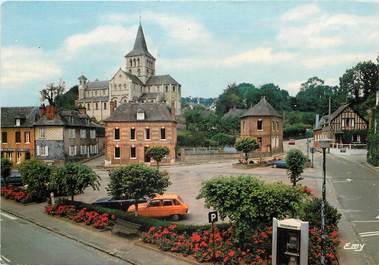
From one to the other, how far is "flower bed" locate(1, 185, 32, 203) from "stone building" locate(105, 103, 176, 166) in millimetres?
4991

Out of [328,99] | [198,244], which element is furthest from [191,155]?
[198,244]

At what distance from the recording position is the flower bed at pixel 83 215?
14.6 metres

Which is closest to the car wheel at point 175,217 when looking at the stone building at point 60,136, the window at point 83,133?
the stone building at point 60,136

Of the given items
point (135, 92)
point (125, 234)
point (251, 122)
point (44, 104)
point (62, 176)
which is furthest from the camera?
point (135, 92)

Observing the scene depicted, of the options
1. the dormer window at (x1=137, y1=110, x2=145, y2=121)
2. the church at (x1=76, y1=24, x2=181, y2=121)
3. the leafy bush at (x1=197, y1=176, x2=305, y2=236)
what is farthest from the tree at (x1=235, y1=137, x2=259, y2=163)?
the church at (x1=76, y1=24, x2=181, y2=121)

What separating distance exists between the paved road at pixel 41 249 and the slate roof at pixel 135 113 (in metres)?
9.60

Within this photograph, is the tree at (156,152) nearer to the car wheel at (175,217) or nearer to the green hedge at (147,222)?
the green hedge at (147,222)

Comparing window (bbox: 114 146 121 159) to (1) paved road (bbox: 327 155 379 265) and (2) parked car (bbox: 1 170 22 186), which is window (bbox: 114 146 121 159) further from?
(1) paved road (bbox: 327 155 379 265)

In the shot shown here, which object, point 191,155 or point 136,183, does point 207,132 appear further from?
point 136,183

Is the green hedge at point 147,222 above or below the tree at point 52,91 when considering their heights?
below

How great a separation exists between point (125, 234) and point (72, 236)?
2.21 m

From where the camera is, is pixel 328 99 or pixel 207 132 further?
pixel 207 132

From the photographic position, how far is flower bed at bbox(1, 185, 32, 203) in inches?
775

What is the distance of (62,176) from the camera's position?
1644 cm
